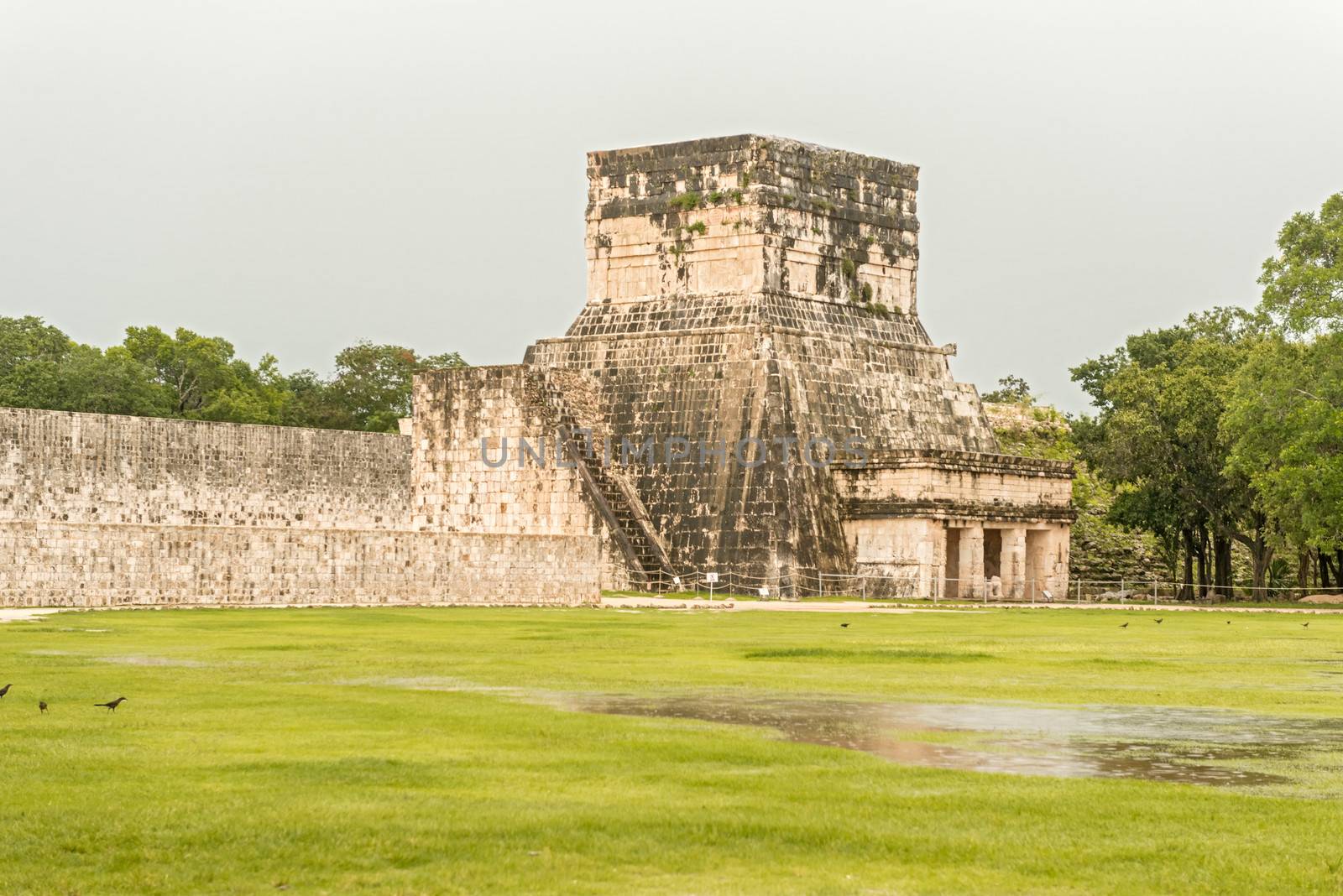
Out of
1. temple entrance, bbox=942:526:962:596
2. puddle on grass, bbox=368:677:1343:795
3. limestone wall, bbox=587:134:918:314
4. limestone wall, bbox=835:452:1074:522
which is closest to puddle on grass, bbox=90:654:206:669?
puddle on grass, bbox=368:677:1343:795

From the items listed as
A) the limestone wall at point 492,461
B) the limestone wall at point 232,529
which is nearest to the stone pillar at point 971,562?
the limestone wall at point 492,461

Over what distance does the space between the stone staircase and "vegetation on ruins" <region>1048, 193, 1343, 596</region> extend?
464 inches

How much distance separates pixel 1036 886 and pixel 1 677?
9.27 m

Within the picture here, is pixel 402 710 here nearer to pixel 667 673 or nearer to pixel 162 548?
pixel 667 673

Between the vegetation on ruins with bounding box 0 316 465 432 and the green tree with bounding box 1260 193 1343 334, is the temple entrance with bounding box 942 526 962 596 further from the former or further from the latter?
the vegetation on ruins with bounding box 0 316 465 432

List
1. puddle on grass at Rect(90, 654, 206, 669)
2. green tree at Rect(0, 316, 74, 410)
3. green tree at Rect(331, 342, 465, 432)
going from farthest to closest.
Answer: green tree at Rect(331, 342, 465, 432) < green tree at Rect(0, 316, 74, 410) < puddle on grass at Rect(90, 654, 206, 669)

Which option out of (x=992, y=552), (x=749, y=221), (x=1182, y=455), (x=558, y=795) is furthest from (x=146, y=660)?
(x=1182, y=455)

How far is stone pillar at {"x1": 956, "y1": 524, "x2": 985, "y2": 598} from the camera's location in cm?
3762

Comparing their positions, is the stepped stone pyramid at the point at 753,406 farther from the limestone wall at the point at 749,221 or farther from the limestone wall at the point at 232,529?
the limestone wall at the point at 232,529

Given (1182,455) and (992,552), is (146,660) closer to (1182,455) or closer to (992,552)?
(992,552)

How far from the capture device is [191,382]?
212ft

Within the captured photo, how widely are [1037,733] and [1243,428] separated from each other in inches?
1162

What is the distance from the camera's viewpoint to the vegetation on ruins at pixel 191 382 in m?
A: 55.2

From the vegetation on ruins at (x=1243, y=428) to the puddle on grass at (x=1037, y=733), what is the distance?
2591cm
